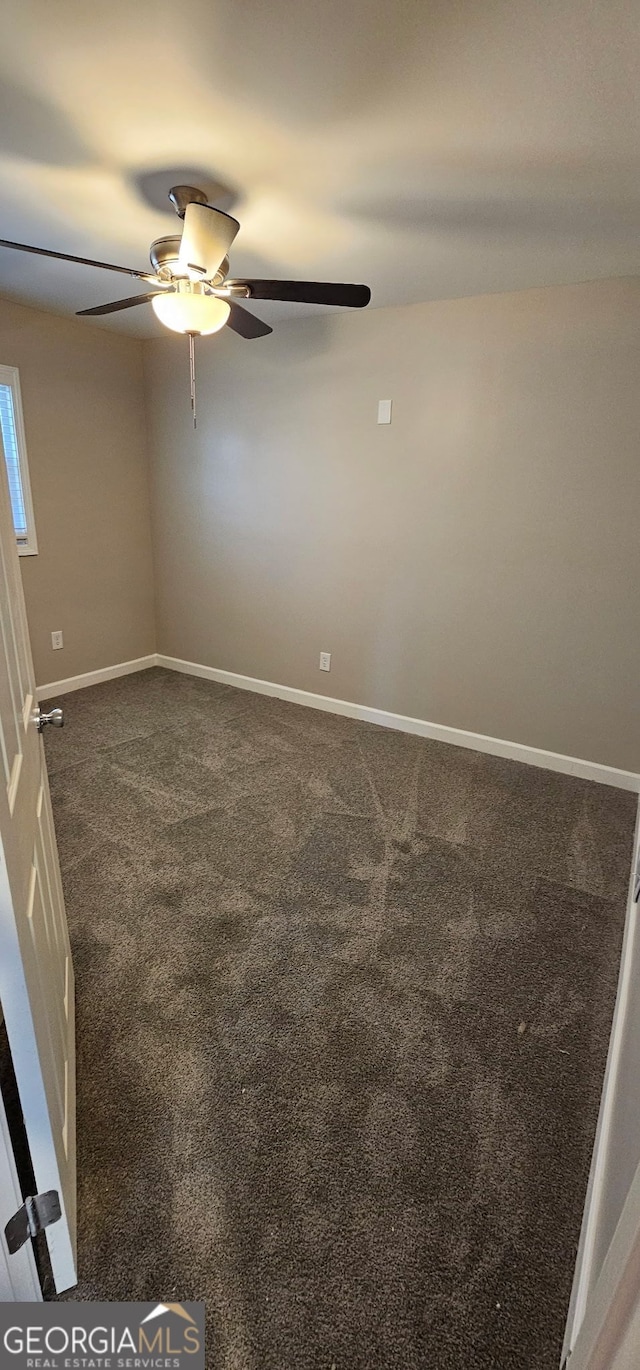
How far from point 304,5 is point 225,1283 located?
8.09ft

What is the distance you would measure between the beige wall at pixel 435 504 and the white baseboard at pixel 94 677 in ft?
2.65

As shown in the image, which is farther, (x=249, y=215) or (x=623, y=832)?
(x=623, y=832)

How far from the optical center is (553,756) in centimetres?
313

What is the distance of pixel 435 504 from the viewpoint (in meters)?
3.15

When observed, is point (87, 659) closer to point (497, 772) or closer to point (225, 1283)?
point (497, 772)

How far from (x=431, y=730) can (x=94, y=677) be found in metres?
2.42

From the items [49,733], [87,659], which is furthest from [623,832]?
[87,659]

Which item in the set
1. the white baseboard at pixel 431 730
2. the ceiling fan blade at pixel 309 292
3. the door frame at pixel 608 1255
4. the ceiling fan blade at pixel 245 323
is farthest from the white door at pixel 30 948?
the white baseboard at pixel 431 730

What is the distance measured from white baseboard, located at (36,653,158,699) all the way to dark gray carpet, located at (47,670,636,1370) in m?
1.22

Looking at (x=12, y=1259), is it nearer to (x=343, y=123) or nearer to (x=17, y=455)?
(x=343, y=123)

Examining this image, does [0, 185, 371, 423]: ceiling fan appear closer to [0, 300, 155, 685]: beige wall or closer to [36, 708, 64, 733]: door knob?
[36, 708, 64, 733]: door knob

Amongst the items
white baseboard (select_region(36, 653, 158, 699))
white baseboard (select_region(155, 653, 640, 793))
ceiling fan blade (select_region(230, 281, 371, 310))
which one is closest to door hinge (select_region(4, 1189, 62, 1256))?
→ ceiling fan blade (select_region(230, 281, 371, 310))

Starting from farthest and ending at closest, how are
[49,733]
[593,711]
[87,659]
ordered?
[87,659]
[49,733]
[593,711]

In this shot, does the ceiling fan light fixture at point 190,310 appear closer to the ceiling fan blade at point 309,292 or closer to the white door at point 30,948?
the ceiling fan blade at point 309,292
